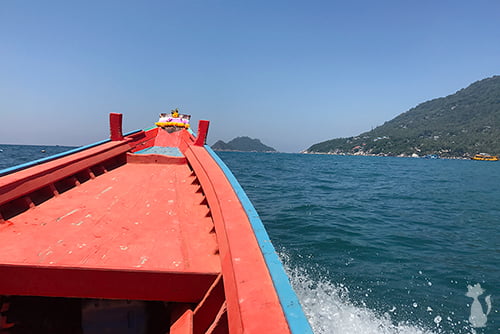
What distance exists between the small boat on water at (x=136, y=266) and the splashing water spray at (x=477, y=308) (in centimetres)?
384

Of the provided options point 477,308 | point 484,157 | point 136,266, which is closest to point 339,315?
point 477,308

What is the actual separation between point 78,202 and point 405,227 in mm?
8230

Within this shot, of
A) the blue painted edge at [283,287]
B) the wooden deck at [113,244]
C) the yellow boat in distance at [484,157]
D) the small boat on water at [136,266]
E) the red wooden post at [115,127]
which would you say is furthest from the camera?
the yellow boat in distance at [484,157]

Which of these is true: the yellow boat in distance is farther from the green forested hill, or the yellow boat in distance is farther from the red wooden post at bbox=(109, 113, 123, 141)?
the red wooden post at bbox=(109, 113, 123, 141)

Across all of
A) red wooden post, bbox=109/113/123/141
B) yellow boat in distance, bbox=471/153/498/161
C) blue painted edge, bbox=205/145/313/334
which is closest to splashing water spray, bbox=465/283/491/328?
blue painted edge, bbox=205/145/313/334

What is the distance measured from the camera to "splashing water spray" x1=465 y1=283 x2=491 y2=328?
3768 mm

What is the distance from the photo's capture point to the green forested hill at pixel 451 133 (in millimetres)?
109688

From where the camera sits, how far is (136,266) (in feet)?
→ 6.80

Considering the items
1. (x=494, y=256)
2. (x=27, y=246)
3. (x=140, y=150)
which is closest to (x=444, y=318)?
(x=494, y=256)

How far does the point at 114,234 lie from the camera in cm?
267

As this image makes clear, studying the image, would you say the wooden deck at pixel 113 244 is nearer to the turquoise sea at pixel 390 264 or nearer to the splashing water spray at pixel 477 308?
the turquoise sea at pixel 390 264

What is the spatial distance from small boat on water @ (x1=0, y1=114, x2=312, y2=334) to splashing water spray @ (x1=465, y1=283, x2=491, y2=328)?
384 cm

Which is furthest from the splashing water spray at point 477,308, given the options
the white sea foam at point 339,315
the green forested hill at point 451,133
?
the green forested hill at point 451,133

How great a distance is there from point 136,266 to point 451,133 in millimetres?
162536
